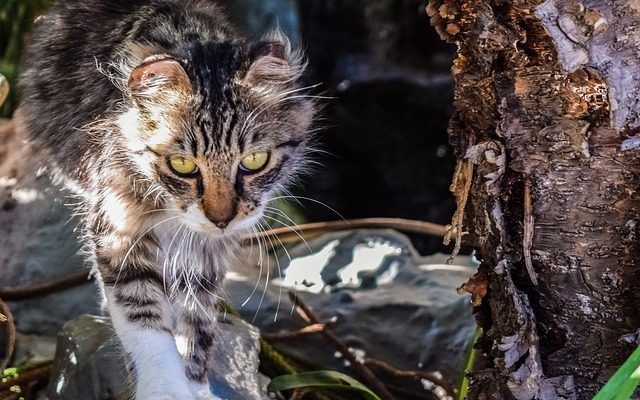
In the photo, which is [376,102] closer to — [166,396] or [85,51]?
[85,51]

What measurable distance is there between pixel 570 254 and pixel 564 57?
0.38 m

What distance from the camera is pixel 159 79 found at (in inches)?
67.1

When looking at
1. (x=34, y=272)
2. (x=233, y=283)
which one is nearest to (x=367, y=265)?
(x=233, y=283)

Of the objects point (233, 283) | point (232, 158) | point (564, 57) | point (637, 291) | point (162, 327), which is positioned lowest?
point (233, 283)

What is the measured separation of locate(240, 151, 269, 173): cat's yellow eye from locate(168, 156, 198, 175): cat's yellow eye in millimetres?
101

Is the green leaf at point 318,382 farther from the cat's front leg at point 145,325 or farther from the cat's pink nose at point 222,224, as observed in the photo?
the cat's pink nose at point 222,224

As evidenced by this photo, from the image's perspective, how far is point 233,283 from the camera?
2.78m

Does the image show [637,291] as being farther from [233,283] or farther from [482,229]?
[233,283]

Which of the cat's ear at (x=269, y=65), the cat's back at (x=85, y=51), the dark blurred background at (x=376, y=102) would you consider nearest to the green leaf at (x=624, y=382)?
the cat's ear at (x=269, y=65)

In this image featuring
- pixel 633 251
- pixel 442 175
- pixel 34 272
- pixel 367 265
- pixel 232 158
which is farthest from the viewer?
pixel 442 175

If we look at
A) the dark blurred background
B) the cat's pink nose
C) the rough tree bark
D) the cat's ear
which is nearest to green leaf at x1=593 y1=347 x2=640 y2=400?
the rough tree bark

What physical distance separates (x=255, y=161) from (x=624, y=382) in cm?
88

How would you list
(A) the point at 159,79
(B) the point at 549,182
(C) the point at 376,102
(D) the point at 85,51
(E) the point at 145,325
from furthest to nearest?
(C) the point at 376,102, (D) the point at 85,51, (E) the point at 145,325, (A) the point at 159,79, (B) the point at 549,182

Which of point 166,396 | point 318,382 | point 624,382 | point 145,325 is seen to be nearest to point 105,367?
point 145,325
